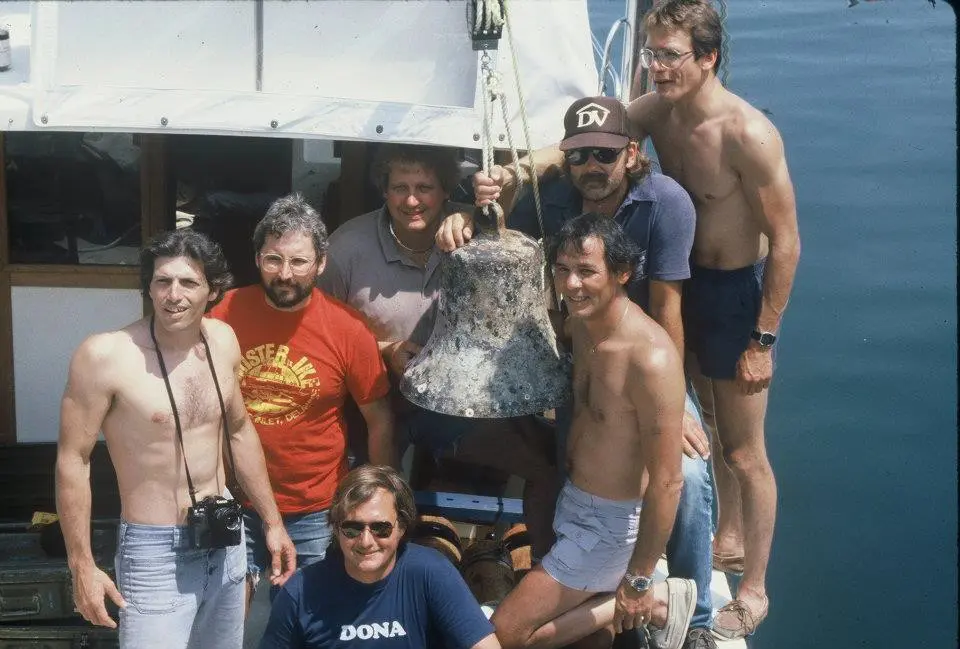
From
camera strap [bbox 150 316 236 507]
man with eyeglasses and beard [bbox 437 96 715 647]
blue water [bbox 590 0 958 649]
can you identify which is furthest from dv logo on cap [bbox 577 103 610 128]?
blue water [bbox 590 0 958 649]

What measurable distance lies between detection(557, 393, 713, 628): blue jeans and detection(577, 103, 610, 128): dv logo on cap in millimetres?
952

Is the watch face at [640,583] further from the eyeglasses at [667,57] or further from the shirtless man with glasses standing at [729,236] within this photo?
the eyeglasses at [667,57]

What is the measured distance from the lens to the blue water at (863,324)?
793 cm

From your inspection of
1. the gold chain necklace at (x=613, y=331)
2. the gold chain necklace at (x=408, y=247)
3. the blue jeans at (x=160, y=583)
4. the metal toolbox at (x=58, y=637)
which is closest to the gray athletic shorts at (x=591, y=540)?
the gold chain necklace at (x=613, y=331)

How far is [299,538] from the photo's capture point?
394 cm

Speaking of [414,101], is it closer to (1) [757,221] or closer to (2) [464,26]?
(2) [464,26]

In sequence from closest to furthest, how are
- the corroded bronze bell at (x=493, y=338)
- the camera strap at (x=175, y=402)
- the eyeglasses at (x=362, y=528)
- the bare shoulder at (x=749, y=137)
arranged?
the corroded bronze bell at (x=493, y=338) → the eyeglasses at (x=362, y=528) → the camera strap at (x=175, y=402) → the bare shoulder at (x=749, y=137)

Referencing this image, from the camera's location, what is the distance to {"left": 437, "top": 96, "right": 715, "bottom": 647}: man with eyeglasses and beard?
349 cm

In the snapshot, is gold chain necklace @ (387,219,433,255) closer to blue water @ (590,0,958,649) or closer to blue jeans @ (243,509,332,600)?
blue jeans @ (243,509,332,600)

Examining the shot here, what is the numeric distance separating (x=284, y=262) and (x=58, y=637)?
193 centimetres

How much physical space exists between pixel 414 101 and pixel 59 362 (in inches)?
86.0

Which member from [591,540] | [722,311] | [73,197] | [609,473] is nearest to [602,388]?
[609,473]

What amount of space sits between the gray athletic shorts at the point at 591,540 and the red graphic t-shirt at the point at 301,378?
2.50 ft

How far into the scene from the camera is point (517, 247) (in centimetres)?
323
